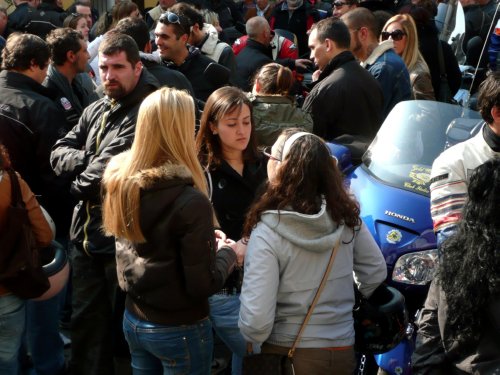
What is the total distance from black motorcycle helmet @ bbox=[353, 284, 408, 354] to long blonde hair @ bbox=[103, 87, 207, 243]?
890 millimetres

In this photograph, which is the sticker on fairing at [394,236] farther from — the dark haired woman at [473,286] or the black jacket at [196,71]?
the black jacket at [196,71]

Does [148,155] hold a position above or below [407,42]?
above

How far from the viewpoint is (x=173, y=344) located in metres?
3.61

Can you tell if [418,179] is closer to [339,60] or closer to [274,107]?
[274,107]

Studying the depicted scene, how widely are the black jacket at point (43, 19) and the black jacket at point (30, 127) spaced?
12.6 feet

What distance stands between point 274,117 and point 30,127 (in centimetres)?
156

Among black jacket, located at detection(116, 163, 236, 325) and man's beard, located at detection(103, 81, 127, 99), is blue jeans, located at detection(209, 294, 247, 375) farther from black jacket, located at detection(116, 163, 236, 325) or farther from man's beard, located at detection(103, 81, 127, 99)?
man's beard, located at detection(103, 81, 127, 99)

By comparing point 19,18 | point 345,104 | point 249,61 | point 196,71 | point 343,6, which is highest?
point 345,104

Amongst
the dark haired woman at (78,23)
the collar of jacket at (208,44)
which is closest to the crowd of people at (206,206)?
the collar of jacket at (208,44)

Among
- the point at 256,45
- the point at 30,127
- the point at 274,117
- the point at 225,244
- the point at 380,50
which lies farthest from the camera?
the point at 256,45

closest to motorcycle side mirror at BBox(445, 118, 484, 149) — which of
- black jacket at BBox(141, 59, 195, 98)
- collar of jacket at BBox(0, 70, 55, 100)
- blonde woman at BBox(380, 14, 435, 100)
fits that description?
black jacket at BBox(141, 59, 195, 98)

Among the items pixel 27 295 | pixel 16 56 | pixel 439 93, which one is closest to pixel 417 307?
pixel 27 295

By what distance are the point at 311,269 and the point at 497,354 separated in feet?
2.67

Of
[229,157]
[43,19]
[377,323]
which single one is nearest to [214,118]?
[229,157]
